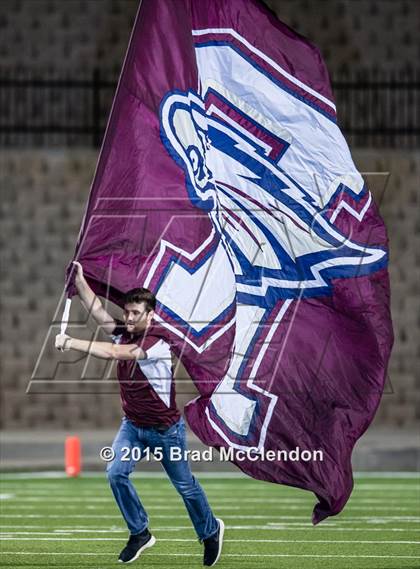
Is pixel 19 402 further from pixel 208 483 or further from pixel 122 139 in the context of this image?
pixel 122 139

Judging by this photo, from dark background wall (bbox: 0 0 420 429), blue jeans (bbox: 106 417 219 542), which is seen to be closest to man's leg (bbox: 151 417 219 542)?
blue jeans (bbox: 106 417 219 542)

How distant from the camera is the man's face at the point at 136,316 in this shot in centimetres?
1299

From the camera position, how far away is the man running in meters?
13.1

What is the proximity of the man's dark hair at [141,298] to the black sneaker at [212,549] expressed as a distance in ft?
6.01

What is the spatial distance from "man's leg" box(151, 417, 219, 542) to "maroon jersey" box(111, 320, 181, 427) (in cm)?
10

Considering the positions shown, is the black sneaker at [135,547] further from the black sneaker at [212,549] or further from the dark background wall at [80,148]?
the dark background wall at [80,148]

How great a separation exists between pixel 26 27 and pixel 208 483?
13.0 metres

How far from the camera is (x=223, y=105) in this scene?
14297 millimetres

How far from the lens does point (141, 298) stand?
13.0 meters

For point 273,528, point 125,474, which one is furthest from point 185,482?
point 273,528

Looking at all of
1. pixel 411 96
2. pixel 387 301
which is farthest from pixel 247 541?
pixel 411 96

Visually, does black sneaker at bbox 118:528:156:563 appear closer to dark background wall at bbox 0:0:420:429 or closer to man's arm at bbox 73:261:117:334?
man's arm at bbox 73:261:117:334

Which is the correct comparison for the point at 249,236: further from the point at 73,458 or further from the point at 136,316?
the point at 73,458

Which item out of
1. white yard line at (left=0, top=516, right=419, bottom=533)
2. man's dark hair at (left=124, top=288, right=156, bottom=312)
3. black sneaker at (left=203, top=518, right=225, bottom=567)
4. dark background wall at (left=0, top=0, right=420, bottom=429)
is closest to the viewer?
man's dark hair at (left=124, top=288, right=156, bottom=312)
